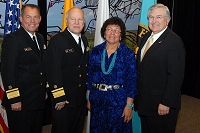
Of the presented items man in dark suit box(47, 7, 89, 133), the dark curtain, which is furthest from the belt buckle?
the dark curtain

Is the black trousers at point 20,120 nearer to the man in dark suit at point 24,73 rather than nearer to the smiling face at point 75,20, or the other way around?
the man in dark suit at point 24,73

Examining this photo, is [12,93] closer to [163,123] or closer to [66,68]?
[66,68]

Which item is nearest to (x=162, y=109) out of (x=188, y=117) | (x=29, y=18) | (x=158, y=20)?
(x=158, y=20)

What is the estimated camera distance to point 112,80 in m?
2.32

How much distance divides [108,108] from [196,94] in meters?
3.66

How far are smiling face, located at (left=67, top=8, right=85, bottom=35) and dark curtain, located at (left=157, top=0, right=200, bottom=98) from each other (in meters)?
3.06

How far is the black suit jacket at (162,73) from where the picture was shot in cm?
216

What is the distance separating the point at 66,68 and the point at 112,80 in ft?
1.38

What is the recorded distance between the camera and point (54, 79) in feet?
7.50

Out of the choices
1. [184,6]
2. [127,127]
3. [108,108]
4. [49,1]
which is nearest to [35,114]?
[108,108]

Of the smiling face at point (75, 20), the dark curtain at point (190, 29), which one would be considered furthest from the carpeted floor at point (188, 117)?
the smiling face at point (75, 20)

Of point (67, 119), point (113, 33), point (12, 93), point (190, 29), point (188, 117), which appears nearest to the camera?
point (12, 93)

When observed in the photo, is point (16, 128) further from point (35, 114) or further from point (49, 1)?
point (49, 1)

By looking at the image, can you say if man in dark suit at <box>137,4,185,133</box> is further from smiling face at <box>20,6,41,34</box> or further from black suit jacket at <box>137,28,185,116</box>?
smiling face at <box>20,6,41,34</box>
